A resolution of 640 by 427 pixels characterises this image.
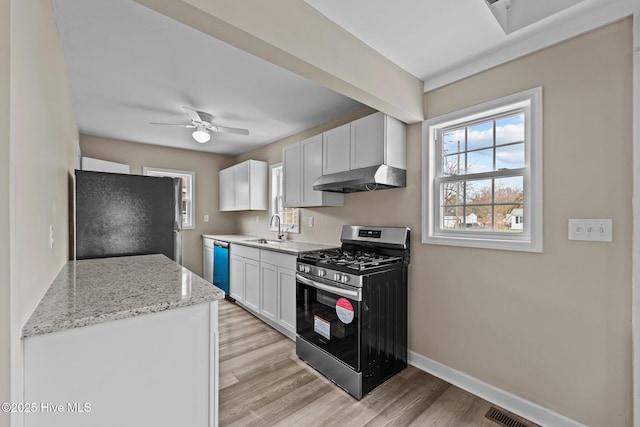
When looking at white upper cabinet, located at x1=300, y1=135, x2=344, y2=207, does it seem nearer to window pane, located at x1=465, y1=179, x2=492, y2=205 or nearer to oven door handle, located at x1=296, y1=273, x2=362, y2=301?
oven door handle, located at x1=296, y1=273, x2=362, y2=301

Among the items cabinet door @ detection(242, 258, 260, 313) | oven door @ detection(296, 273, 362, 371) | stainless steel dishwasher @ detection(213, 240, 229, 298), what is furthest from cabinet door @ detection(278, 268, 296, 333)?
stainless steel dishwasher @ detection(213, 240, 229, 298)

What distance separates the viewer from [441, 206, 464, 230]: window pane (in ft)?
7.50

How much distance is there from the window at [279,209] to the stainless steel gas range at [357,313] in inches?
55.9

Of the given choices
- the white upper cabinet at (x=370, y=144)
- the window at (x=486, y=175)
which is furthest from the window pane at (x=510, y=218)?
the white upper cabinet at (x=370, y=144)

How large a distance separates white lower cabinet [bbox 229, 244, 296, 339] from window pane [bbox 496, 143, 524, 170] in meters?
1.85

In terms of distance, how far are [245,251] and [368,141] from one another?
206 centimetres

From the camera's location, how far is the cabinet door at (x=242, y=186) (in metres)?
4.46

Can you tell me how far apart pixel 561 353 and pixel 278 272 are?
7.45 ft

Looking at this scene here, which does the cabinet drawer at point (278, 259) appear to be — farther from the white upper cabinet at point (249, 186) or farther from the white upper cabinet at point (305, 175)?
the white upper cabinet at point (249, 186)

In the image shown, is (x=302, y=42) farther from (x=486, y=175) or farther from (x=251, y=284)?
(x=251, y=284)

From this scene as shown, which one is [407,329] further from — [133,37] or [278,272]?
[133,37]

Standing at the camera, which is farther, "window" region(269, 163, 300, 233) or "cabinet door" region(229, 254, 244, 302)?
"window" region(269, 163, 300, 233)

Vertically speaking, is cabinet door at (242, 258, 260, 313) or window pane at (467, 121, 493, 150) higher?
window pane at (467, 121, 493, 150)

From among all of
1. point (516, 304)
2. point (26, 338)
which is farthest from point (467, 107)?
point (26, 338)
